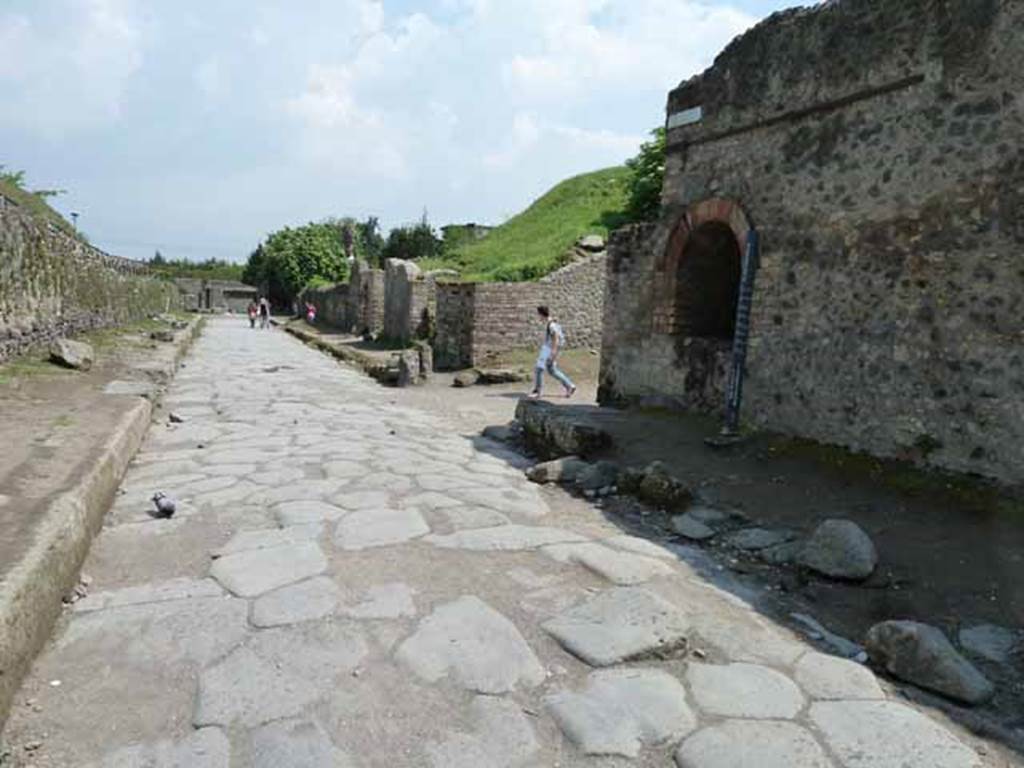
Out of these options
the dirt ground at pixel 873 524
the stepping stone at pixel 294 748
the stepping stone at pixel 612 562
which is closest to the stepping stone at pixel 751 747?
the dirt ground at pixel 873 524

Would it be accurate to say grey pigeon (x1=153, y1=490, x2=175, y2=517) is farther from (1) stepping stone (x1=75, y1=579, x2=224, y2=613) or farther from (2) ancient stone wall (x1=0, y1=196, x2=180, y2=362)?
(2) ancient stone wall (x1=0, y1=196, x2=180, y2=362)

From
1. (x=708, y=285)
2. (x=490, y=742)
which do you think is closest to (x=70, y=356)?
(x=708, y=285)

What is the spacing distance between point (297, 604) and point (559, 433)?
3675mm

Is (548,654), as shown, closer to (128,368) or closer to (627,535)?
(627,535)

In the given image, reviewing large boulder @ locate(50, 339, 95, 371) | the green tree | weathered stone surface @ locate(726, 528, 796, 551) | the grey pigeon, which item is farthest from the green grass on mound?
the grey pigeon

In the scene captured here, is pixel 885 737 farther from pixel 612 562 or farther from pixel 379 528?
pixel 379 528

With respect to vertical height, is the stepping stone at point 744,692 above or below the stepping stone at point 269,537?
below

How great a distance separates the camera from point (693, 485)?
5.11 meters

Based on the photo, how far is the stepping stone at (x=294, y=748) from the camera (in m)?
1.85

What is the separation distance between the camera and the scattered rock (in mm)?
12031

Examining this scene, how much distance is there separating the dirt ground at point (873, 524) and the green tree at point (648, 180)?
320 inches

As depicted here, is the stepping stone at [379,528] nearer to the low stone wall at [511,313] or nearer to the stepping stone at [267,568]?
the stepping stone at [267,568]

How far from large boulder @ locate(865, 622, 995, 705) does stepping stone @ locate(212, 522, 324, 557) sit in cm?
256

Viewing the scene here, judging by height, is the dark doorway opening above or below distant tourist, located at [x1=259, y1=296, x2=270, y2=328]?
above
